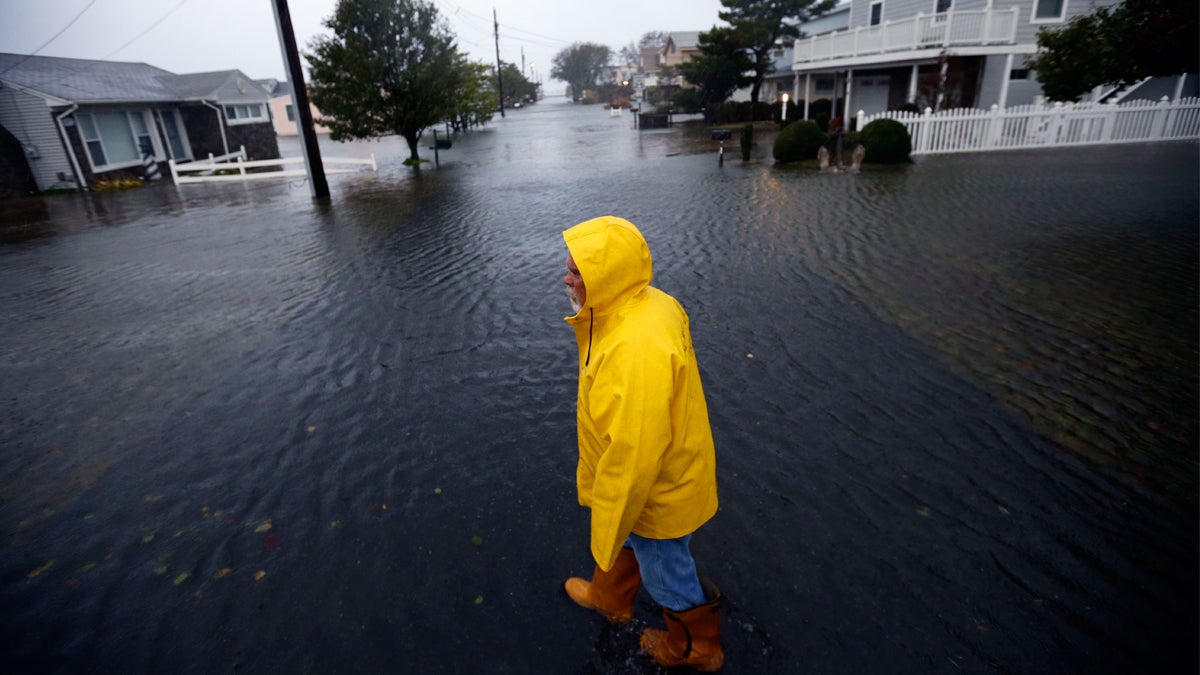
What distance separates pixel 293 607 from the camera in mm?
2869

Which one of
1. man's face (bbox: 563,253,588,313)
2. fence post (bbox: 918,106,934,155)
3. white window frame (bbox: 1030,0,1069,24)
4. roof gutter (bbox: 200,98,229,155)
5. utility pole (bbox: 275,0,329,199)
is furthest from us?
roof gutter (bbox: 200,98,229,155)


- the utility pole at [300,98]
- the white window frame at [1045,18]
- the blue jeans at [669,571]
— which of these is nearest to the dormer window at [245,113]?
the utility pole at [300,98]

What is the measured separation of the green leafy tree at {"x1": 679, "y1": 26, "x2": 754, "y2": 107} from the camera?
33.1 metres

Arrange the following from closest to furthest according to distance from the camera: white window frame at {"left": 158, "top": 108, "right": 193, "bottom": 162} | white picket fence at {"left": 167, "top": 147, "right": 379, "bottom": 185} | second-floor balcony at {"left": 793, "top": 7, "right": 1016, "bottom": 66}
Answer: second-floor balcony at {"left": 793, "top": 7, "right": 1016, "bottom": 66}
white picket fence at {"left": 167, "top": 147, "right": 379, "bottom": 185}
white window frame at {"left": 158, "top": 108, "right": 193, "bottom": 162}

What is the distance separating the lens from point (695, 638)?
7.76 feet

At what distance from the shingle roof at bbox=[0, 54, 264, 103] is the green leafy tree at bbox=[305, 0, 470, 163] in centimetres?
806

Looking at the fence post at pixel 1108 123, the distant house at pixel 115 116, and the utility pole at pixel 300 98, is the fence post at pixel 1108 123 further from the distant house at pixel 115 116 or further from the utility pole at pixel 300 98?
the distant house at pixel 115 116

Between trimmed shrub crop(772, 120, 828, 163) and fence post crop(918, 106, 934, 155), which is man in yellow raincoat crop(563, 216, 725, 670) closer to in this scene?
trimmed shrub crop(772, 120, 828, 163)

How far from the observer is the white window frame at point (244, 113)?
2866cm

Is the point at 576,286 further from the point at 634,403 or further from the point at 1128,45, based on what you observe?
the point at 1128,45

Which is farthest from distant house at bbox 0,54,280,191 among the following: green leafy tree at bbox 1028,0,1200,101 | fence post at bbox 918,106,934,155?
fence post at bbox 918,106,934,155

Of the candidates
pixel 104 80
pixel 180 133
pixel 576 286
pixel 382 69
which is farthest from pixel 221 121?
pixel 576 286

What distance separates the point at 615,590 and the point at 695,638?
0.43 m

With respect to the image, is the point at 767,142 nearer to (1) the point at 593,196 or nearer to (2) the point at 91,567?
(1) the point at 593,196
